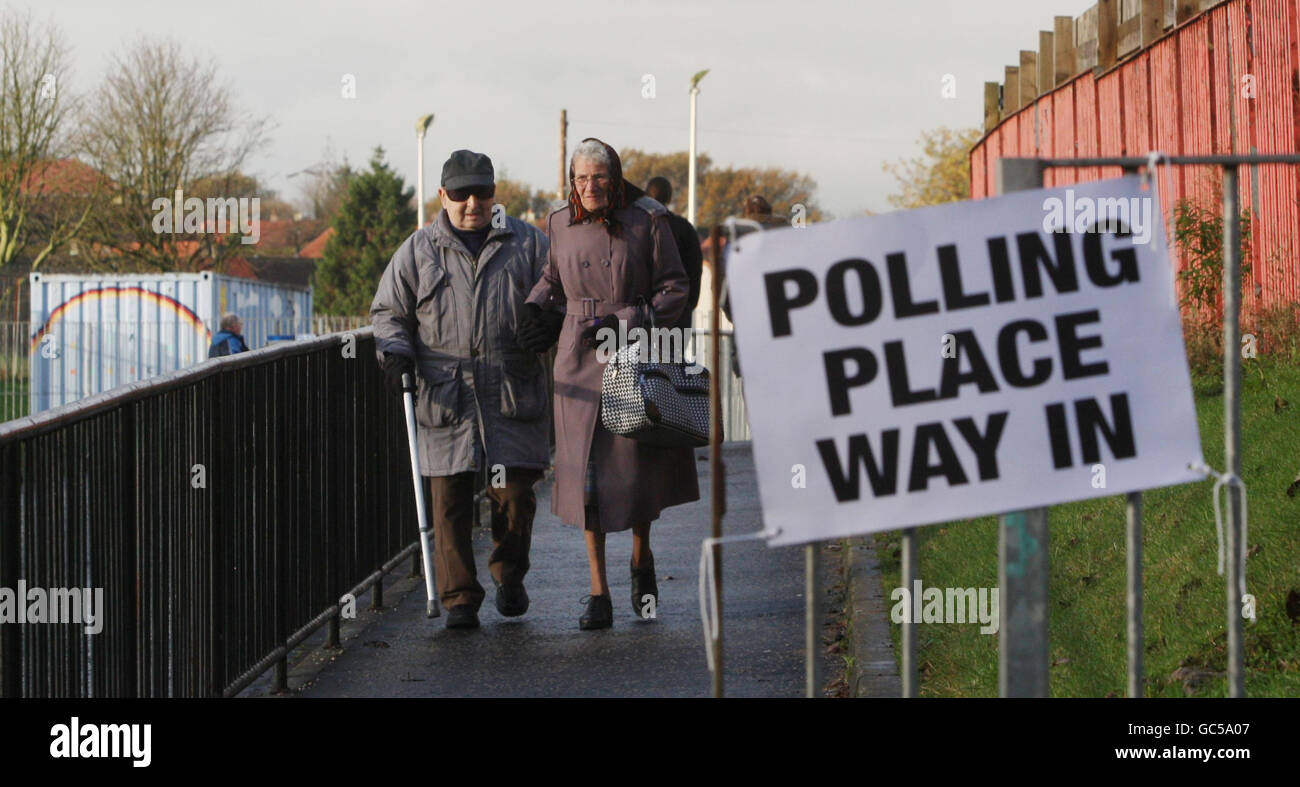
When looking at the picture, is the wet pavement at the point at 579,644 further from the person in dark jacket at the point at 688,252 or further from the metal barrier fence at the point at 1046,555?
the metal barrier fence at the point at 1046,555

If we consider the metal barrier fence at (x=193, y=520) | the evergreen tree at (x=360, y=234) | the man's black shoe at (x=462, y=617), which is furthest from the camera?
the evergreen tree at (x=360, y=234)

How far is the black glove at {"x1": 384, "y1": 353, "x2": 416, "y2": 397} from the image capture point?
743cm

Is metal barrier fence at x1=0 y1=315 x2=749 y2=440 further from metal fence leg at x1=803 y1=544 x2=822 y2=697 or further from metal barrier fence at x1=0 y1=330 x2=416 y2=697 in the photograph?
metal fence leg at x1=803 y1=544 x2=822 y2=697

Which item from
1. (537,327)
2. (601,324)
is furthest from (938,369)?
(537,327)

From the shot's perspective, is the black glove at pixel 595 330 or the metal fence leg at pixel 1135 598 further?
the black glove at pixel 595 330

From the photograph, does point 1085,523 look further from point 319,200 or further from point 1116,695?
point 319,200

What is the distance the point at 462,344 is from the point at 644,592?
1.33 meters

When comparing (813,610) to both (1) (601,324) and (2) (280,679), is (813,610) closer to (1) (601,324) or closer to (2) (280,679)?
(2) (280,679)

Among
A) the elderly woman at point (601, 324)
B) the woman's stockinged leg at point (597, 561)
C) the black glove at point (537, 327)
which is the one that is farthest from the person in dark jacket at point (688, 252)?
the woman's stockinged leg at point (597, 561)

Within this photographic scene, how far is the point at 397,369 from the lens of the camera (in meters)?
7.45

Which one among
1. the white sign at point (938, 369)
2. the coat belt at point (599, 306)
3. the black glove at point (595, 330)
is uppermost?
the coat belt at point (599, 306)

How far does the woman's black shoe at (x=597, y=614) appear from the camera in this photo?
7559 mm

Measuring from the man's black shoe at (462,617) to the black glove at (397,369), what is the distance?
38.4 inches
